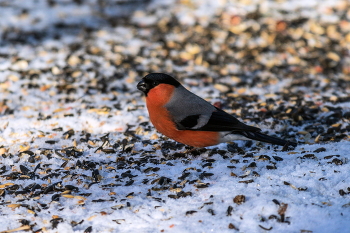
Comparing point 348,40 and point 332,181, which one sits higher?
point 348,40

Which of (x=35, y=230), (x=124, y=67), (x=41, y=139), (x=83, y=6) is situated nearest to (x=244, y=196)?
(x=35, y=230)

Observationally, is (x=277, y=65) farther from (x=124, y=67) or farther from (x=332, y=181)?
(x=332, y=181)

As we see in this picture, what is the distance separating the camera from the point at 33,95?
6234mm

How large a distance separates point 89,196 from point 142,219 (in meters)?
0.62

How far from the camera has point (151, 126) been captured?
16.9 feet

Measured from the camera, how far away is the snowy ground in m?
3.14

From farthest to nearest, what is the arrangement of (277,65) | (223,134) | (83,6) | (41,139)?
(83,6) → (277,65) → (41,139) → (223,134)

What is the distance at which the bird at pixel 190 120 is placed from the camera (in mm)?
4090

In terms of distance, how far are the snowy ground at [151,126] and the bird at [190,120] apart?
214mm

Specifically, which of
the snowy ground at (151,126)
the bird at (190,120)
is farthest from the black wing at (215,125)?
the snowy ground at (151,126)

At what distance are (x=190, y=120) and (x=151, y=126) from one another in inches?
44.4

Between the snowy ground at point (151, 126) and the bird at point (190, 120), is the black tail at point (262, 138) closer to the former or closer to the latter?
the bird at point (190, 120)

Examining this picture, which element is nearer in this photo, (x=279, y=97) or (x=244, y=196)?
(x=244, y=196)

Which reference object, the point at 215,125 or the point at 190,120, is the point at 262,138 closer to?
the point at 215,125
